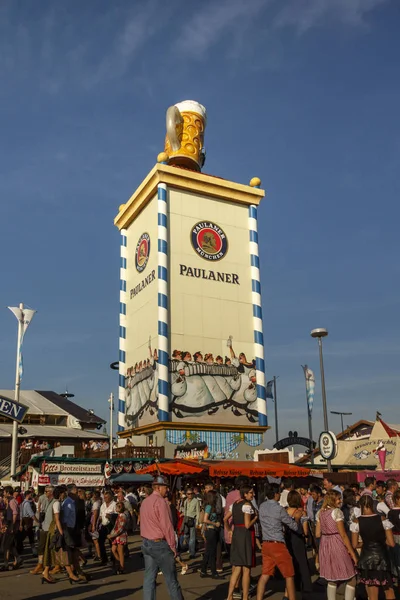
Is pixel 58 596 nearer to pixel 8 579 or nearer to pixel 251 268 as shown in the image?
pixel 8 579

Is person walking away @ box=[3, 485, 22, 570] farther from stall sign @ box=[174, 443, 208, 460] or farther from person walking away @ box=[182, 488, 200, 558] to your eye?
stall sign @ box=[174, 443, 208, 460]

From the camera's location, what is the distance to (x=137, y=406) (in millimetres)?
40062

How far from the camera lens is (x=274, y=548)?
28.5ft

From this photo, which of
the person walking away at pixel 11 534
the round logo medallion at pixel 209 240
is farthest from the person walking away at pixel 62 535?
the round logo medallion at pixel 209 240

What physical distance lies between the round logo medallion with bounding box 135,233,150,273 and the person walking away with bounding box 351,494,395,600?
33.8 metres

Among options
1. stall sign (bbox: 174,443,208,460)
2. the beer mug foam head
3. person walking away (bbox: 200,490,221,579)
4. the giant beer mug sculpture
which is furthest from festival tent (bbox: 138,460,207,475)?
the beer mug foam head

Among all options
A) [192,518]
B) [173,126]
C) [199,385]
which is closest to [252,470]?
[192,518]

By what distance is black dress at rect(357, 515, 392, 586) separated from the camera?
810 cm

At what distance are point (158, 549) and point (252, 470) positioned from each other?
1310cm

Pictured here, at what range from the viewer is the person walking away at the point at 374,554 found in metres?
8.10

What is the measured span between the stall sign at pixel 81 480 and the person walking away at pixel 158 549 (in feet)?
54.3

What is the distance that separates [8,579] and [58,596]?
258 centimetres

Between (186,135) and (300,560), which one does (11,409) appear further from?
(186,135)

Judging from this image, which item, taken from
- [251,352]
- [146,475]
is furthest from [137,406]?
[146,475]
